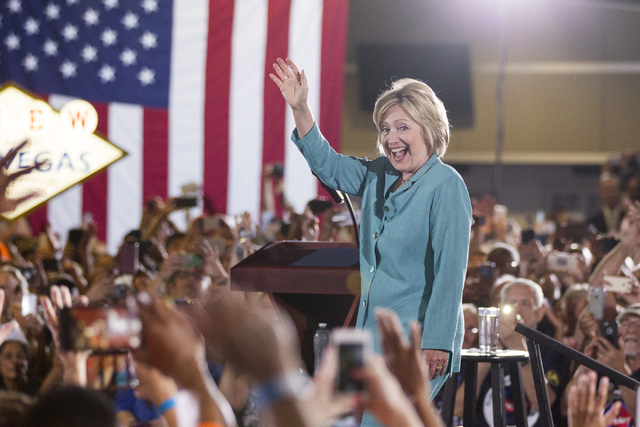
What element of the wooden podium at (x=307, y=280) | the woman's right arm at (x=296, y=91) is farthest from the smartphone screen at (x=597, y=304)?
the woman's right arm at (x=296, y=91)

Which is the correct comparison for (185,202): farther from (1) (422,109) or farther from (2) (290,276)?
(1) (422,109)

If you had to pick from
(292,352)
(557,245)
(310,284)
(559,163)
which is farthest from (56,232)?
(559,163)

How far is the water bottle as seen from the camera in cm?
271

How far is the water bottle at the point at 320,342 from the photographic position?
2.71 meters

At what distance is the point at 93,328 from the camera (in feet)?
5.19

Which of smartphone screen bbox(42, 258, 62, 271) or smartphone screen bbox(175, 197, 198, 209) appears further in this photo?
smartphone screen bbox(175, 197, 198, 209)

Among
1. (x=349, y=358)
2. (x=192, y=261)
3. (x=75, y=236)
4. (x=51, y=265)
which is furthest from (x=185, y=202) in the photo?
(x=349, y=358)

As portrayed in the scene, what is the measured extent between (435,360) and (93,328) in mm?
938

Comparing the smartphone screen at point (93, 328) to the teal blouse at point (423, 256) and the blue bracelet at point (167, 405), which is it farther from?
the teal blouse at point (423, 256)

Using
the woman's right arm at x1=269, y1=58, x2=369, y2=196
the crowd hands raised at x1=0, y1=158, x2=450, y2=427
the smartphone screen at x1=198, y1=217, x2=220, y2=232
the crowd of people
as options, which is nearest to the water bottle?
the crowd of people

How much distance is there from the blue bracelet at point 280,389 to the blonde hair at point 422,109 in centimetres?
→ 144

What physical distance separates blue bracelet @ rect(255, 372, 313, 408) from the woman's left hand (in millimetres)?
1256

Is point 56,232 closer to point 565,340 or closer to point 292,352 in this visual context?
point 565,340

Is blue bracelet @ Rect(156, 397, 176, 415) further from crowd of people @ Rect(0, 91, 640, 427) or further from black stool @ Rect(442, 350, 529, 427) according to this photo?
black stool @ Rect(442, 350, 529, 427)
